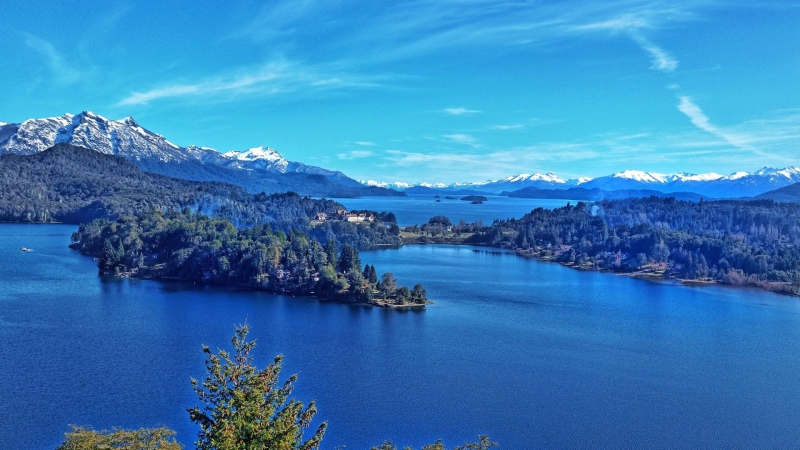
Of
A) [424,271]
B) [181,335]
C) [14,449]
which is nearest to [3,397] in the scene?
[14,449]

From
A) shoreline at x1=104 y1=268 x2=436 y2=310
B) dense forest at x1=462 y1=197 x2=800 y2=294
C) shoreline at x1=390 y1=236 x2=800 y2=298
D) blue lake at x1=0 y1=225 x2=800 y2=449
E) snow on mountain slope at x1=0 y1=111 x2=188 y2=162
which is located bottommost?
blue lake at x1=0 y1=225 x2=800 y2=449

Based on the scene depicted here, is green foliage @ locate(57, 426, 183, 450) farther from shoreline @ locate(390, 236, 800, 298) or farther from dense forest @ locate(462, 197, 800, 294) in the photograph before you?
dense forest @ locate(462, 197, 800, 294)

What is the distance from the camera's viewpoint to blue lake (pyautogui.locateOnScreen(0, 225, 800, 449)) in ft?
70.6

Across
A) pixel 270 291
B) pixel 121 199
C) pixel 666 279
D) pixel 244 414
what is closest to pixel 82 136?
pixel 121 199

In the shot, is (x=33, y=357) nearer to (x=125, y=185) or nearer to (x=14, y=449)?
(x=14, y=449)

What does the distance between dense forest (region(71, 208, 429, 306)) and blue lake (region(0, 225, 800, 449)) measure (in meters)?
2.30

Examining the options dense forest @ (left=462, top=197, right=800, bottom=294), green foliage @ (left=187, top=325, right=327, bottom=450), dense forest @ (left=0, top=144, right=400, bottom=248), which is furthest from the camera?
dense forest @ (left=0, top=144, right=400, bottom=248)

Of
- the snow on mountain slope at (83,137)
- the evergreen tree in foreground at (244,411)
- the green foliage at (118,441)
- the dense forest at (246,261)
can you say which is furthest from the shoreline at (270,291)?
the snow on mountain slope at (83,137)

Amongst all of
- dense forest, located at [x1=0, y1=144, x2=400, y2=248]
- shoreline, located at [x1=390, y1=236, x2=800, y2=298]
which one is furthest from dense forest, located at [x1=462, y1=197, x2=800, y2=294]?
dense forest, located at [x1=0, y1=144, x2=400, y2=248]

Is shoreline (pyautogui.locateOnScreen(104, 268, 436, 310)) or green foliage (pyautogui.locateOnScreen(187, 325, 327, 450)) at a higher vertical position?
green foliage (pyautogui.locateOnScreen(187, 325, 327, 450))

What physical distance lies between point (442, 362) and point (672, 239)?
5116 cm

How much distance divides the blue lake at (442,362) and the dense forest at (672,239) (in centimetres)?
1188

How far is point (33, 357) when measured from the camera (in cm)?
2730

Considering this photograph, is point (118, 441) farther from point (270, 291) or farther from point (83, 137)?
point (83, 137)
